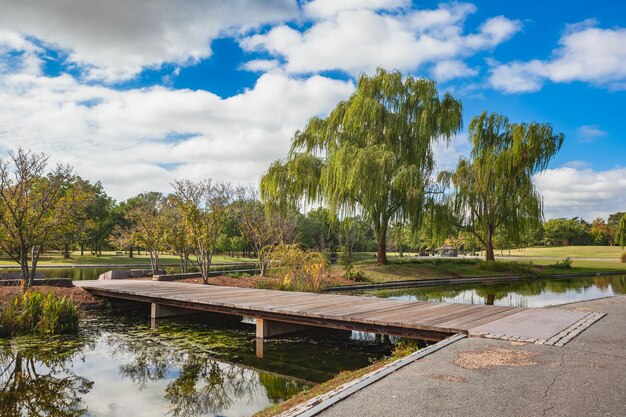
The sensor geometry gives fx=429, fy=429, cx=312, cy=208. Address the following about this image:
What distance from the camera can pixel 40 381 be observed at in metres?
6.48

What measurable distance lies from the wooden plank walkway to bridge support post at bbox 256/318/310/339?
0.12 meters

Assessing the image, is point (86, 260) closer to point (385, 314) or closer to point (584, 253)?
point (385, 314)

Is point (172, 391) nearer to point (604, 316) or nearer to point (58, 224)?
point (604, 316)

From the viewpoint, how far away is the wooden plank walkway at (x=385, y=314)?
6.91m

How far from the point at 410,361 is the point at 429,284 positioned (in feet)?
52.2

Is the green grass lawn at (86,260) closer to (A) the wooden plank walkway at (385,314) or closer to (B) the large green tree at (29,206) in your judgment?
(B) the large green tree at (29,206)

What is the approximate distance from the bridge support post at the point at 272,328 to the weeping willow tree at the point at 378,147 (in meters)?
11.8

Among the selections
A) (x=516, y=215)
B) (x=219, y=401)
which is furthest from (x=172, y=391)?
(x=516, y=215)

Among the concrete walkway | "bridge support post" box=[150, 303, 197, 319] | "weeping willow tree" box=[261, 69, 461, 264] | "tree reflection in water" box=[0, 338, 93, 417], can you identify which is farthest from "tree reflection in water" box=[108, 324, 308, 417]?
"weeping willow tree" box=[261, 69, 461, 264]

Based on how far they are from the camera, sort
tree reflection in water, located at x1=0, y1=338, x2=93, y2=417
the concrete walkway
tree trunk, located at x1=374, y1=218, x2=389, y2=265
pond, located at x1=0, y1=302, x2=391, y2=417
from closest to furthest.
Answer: the concrete walkway → tree reflection in water, located at x1=0, y1=338, x2=93, y2=417 → pond, located at x1=0, y1=302, x2=391, y2=417 → tree trunk, located at x1=374, y1=218, x2=389, y2=265

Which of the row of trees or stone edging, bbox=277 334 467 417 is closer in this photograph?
stone edging, bbox=277 334 467 417

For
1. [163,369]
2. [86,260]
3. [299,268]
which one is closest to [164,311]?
[163,369]

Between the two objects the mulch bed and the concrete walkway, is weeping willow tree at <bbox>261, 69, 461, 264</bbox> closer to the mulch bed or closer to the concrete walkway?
the mulch bed

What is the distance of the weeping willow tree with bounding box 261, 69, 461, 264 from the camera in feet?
69.9
